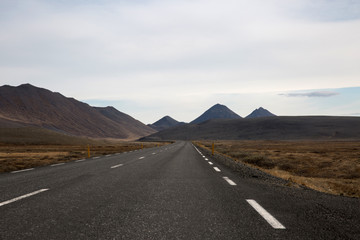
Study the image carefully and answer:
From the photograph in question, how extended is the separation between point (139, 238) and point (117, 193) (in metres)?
3.36

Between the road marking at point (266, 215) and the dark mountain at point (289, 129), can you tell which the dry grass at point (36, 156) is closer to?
the road marking at point (266, 215)

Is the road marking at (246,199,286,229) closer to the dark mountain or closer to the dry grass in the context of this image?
the dry grass

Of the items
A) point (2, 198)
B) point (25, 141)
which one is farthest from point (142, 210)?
point (25, 141)

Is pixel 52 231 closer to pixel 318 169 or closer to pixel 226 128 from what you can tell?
pixel 318 169

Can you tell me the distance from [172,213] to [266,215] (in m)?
1.57

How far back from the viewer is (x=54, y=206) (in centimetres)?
584

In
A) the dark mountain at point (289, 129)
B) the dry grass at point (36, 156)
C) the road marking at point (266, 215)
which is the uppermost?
the dark mountain at point (289, 129)

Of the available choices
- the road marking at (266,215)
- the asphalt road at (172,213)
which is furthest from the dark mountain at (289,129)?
the road marking at (266,215)

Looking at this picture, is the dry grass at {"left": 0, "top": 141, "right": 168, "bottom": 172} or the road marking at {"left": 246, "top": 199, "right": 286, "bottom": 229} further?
the dry grass at {"left": 0, "top": 141, "right": 168, "bottom": 172}

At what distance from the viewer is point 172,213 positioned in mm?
5355

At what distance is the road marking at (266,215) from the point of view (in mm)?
4574

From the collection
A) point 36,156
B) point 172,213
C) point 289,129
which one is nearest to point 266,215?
point 172,213

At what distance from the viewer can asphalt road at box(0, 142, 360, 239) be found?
424 cm

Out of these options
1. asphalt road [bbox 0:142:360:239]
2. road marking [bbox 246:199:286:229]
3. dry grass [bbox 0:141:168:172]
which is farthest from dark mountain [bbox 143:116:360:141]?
road marking [bbox 246:199:286:229]
